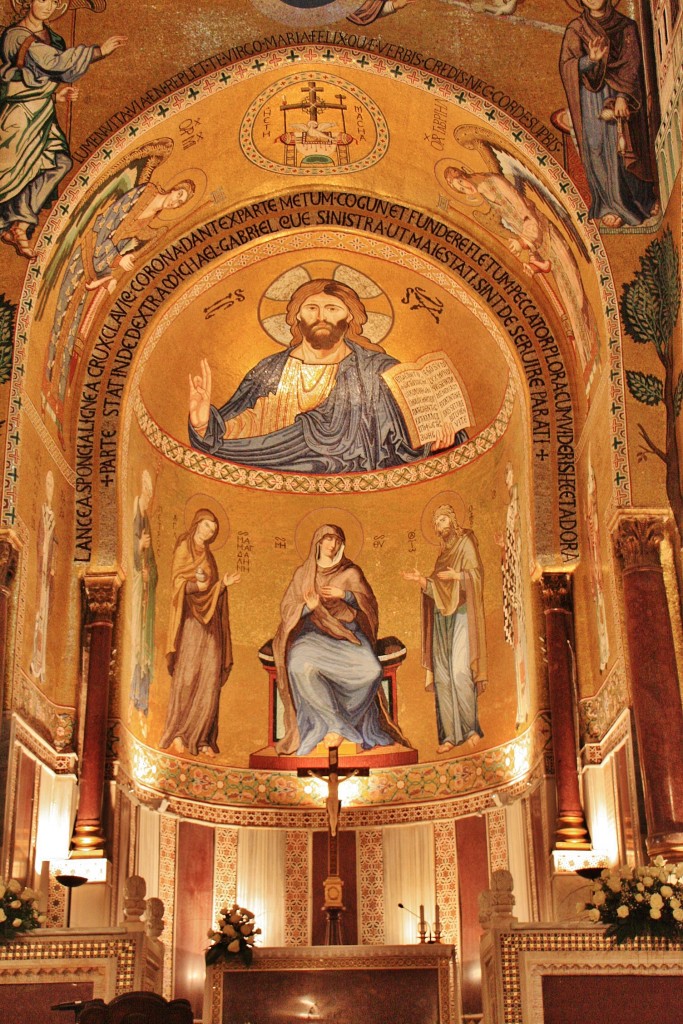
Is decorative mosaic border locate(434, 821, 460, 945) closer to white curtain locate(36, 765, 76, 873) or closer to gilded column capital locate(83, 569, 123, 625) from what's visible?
white curtain locate(36, 765, 76, 873)

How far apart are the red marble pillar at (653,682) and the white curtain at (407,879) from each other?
15.8ft

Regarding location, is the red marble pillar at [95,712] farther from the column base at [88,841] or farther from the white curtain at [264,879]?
the white curtain at [264,879]

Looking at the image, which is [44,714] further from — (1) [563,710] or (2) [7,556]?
(1) [563,710]

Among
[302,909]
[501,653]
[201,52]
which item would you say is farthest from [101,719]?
[201,52]

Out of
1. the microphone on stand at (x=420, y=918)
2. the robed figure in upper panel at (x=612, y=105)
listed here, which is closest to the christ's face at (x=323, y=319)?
the robed figure in upper panel at (x=612, y=105)

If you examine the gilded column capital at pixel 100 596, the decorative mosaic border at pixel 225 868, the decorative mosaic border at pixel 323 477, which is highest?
the decorative mosaic border at pixel 323 477

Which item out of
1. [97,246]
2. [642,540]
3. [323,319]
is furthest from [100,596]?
[642,540]

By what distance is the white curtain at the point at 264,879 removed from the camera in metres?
18.2

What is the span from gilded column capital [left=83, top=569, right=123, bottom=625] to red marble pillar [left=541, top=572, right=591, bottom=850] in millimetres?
5545

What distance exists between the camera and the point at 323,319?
2055 centimetres

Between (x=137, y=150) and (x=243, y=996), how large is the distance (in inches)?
401

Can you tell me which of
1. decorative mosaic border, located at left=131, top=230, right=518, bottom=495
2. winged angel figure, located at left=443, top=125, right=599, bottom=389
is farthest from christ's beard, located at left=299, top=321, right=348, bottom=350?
winged angel figure, located at left=443, top=125, right=599, bottom=389

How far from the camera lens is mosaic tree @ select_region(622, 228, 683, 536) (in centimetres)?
1525

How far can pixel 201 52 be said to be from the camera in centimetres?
1689
